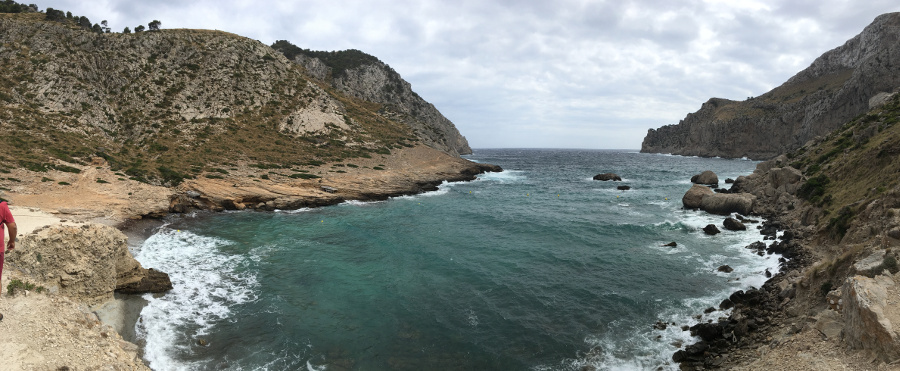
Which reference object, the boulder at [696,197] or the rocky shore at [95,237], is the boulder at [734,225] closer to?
the boulder at [696,197]

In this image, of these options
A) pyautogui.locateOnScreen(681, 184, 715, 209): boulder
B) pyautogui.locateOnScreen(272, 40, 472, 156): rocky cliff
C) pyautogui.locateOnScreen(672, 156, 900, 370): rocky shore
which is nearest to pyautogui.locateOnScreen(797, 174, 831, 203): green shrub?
pyautogui.locateOnScreen(672, 156, 900, 370): rocky shore

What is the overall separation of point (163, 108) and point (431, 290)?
5328 centimetres

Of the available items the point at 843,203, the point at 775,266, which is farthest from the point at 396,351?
the point at 843,203

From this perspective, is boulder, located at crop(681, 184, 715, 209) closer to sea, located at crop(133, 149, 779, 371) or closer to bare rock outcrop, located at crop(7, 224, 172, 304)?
sea, located at crop(133, 149, 779, 371)

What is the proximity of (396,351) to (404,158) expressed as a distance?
161 feet

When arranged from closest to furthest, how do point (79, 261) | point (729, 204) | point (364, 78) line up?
1. point (79, 261)
2. point (729, 204)
3. point (364, 78)

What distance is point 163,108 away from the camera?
52.2m

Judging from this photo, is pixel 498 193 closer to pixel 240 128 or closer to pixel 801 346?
pixel 240 128

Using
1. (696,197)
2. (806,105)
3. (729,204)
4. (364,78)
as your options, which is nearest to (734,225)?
(729,204)

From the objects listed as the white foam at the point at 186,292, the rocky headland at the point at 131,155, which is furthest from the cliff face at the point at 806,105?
the white foam at the point at 186,292

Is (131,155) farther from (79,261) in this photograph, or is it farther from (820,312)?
(820,312)

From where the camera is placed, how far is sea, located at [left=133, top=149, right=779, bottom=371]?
13.6 metres

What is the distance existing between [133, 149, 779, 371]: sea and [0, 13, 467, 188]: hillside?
48.7ft

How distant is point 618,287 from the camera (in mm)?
19641
